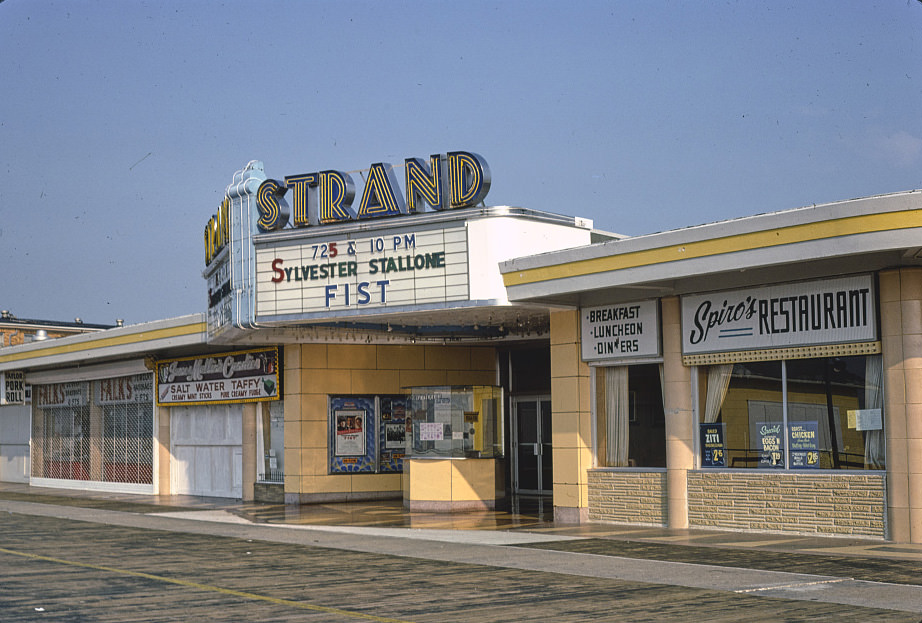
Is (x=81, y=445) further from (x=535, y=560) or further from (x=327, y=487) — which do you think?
(x=535, y=560)

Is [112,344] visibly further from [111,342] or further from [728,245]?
[728,245]

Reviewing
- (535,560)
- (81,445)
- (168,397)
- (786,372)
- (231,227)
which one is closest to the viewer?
(535,560)

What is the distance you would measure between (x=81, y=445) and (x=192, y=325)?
1167 centimetres

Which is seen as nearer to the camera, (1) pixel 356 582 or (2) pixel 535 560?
(1) pixel 356 582

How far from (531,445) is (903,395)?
13.9 m

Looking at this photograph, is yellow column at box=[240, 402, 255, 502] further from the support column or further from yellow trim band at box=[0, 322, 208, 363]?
the support column

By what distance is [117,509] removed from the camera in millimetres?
26812

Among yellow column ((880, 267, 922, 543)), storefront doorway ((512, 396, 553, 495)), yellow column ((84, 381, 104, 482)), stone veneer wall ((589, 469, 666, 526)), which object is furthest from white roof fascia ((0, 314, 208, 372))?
yellow column ((880, 267, 922, 543))

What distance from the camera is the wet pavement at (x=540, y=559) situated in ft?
36.2

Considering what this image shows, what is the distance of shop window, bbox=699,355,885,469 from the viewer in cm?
1680

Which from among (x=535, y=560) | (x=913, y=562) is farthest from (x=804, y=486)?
(x=535, y=560)

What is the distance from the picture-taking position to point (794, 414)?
1761cm

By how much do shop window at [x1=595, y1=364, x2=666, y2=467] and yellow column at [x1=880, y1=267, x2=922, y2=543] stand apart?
4470 mm

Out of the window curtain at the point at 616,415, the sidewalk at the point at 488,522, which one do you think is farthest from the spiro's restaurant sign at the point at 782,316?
the sidewalk at the point at 488,522
